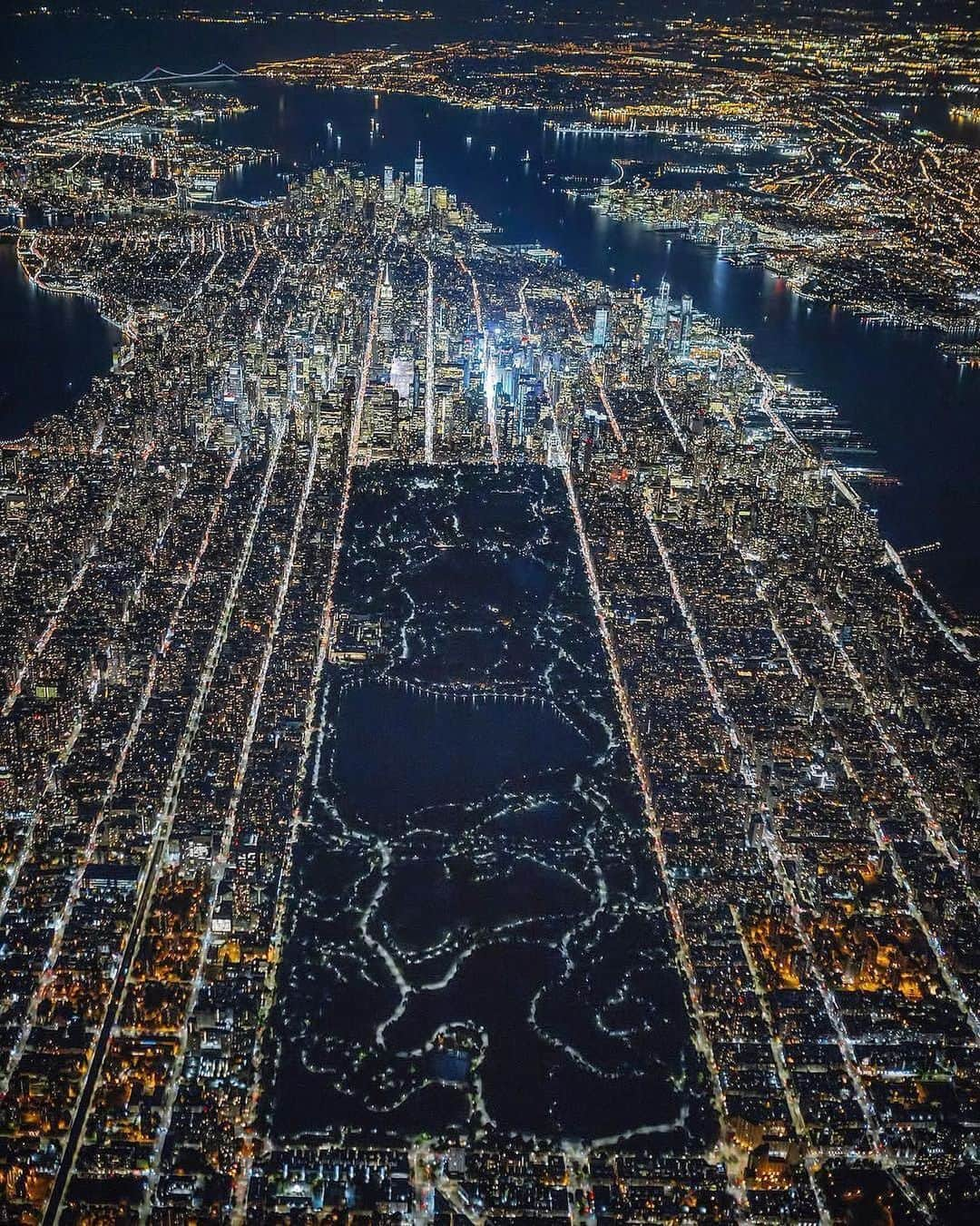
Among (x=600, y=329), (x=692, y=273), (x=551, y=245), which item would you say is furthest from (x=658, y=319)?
(x=551, y=245)

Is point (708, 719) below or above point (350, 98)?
below

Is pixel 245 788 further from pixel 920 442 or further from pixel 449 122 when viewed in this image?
pixel 449 122

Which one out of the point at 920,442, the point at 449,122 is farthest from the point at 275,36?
the point at 920,442

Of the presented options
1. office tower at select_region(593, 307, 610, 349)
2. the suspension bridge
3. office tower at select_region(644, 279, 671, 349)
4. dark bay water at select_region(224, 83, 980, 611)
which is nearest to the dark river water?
dark bay water at select_region(224, 83, 980, 611)

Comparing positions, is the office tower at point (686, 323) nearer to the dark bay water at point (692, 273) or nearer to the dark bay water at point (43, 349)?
the dark bay water at point (692, 273)

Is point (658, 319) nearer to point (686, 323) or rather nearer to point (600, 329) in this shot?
point (686, 323)

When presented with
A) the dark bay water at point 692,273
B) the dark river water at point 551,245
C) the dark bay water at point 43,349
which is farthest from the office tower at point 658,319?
the dark bay water at point 43,349

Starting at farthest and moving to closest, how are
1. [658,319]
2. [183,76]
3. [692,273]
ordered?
[183,76]
[692,273]
[658,319]

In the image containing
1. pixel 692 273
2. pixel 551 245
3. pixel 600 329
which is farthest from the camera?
pixel 551 245
